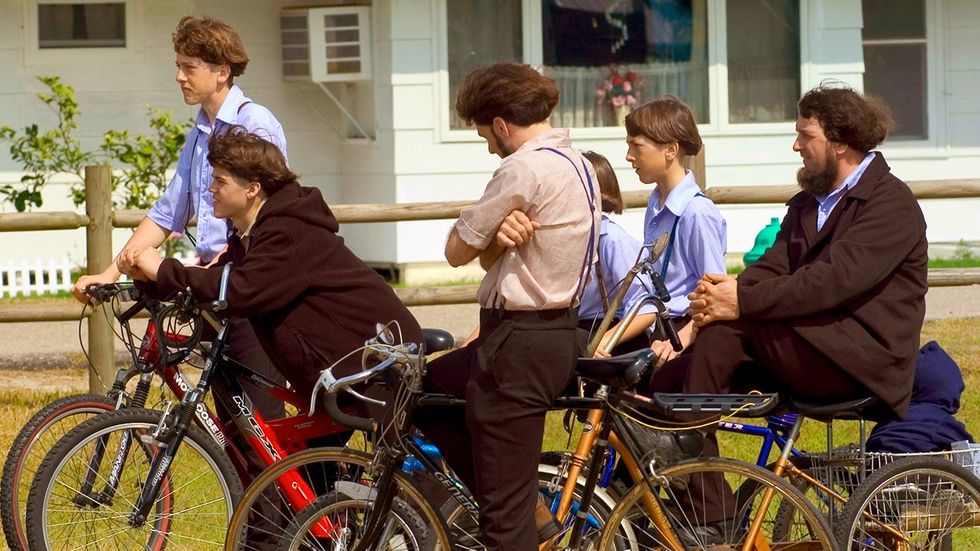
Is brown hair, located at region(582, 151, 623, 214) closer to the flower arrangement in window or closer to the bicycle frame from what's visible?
the bicycle frame

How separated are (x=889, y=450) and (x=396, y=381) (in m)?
1.64

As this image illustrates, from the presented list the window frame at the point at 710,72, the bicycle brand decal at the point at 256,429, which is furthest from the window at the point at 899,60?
the bicycle brand decal at the point at 256,429

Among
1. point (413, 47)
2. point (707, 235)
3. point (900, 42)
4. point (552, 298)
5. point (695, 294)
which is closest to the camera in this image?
point (552, 298)

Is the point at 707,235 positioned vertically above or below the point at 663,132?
below

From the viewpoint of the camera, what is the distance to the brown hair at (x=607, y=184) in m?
5.56

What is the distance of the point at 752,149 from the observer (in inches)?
580

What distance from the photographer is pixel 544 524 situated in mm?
4555

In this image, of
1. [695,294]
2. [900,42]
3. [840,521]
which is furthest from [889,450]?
[900,42]

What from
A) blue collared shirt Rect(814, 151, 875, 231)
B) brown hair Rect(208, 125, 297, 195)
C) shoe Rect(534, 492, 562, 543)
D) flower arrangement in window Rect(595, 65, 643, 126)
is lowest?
shoe Rect(534, 492, 562, 543)

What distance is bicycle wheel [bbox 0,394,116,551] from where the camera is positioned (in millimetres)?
5289

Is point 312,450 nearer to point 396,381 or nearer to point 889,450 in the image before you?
point 396,381

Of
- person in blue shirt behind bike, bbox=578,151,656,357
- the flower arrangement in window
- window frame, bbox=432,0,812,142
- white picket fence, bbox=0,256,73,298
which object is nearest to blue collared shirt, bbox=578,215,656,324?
person in blue shirt behind bike, bbox=578,151,656,357

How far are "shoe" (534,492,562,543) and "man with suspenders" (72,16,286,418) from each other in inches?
49.1

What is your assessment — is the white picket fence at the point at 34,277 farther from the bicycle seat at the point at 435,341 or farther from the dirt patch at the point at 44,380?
the bicycle seat at the point at 435,341
